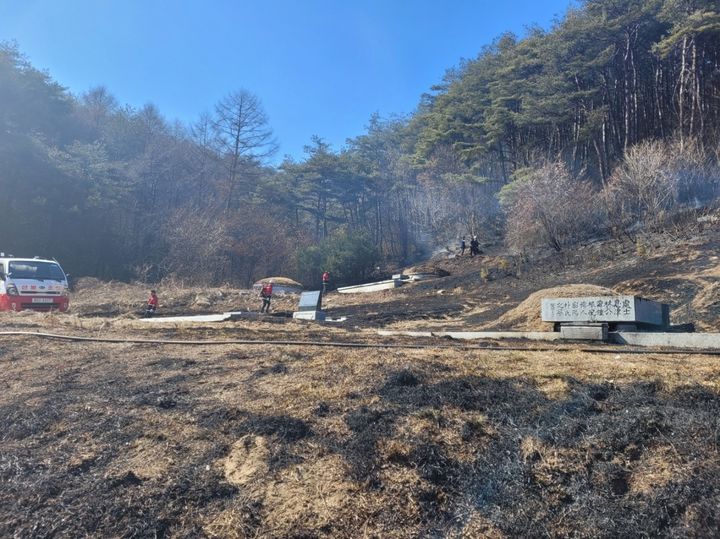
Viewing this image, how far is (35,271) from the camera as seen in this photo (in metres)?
15.6

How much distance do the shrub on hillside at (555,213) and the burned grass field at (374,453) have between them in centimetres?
2104

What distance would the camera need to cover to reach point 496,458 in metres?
3.77

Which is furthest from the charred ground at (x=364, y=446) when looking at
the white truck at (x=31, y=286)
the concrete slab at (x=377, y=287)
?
the concrete slab at (x=377, y=287)

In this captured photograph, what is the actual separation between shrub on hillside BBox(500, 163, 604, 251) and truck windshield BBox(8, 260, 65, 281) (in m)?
20.4

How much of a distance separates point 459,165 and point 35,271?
34.2 m

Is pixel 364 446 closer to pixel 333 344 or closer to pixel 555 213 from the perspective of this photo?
pixel 333 344

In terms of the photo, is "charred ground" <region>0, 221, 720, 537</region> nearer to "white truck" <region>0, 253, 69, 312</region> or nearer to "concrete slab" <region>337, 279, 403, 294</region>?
"white truck" <region>0, 253, 69, 312</region>

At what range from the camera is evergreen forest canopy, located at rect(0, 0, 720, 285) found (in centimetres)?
2662

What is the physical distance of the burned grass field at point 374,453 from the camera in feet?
10.7

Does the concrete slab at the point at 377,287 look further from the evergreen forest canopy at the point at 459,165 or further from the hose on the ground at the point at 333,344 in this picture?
the hose on the ground at the point at 333,344

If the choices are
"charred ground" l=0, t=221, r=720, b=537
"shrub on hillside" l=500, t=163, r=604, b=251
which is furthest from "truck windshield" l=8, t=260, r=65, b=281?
"shrub on hillside" l=500, t=163, r=604, b=251

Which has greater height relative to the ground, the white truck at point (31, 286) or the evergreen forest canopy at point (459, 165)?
the evergreen forest canopy at point (459, 165)

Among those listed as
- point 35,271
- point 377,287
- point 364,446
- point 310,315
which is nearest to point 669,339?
point 364,446

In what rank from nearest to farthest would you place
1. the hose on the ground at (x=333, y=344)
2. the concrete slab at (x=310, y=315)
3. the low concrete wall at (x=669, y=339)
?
the hose on the ground at (x=333, y=344), the low concrete wall at (x=669, y=339), the concrete slab at (x=310, y=315)
